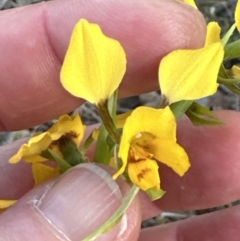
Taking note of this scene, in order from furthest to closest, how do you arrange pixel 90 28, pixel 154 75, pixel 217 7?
pixel 217 7
pixel 154 75
pixel 90 28

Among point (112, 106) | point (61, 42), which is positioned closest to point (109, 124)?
point (112, 106)

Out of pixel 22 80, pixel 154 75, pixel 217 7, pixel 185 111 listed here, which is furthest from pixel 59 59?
pixel 217 7

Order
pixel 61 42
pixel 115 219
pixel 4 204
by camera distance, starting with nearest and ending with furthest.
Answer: pixel 115 219
pixel 4 204
pixel 61 42

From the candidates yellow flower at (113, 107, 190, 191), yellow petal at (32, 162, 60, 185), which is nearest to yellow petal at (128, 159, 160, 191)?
yellow flower at (113, 107, 190, 191)

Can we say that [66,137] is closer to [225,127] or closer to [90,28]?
[90,28]

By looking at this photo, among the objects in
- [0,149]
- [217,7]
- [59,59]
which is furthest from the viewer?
[217,7]

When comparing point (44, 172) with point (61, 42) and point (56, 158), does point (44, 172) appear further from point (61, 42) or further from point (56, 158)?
point (61, 42)
